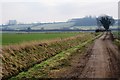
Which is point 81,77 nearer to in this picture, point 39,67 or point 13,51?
point 39,67

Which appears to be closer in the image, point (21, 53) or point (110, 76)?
point (110, 76)

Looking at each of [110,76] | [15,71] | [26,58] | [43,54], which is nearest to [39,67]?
[15,71]

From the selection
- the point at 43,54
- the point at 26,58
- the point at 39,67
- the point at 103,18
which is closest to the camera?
the point at 39,67

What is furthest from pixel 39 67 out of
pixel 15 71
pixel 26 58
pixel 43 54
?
pixel 43 54

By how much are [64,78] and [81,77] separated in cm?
82

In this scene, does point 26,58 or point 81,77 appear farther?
point 26,58

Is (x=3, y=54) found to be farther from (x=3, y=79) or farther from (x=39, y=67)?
(x=3, y=79)

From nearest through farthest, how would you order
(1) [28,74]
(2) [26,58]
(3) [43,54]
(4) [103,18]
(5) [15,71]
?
(1) [28,74] < (5) [15,71] < (2) [26,58] < (3) [43,54] < (4) [103,18]

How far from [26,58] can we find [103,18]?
15946 centimetres

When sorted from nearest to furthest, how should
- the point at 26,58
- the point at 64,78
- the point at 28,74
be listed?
1. the point at 64,78
2. the point at 28,74
3. the point at 26,58

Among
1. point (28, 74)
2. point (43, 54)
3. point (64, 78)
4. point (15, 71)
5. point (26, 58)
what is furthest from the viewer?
point (43, 54)

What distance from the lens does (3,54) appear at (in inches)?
767

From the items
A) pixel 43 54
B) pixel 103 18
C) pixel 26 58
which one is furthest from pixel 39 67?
pixel 103 18

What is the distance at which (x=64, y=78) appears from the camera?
1443cm
